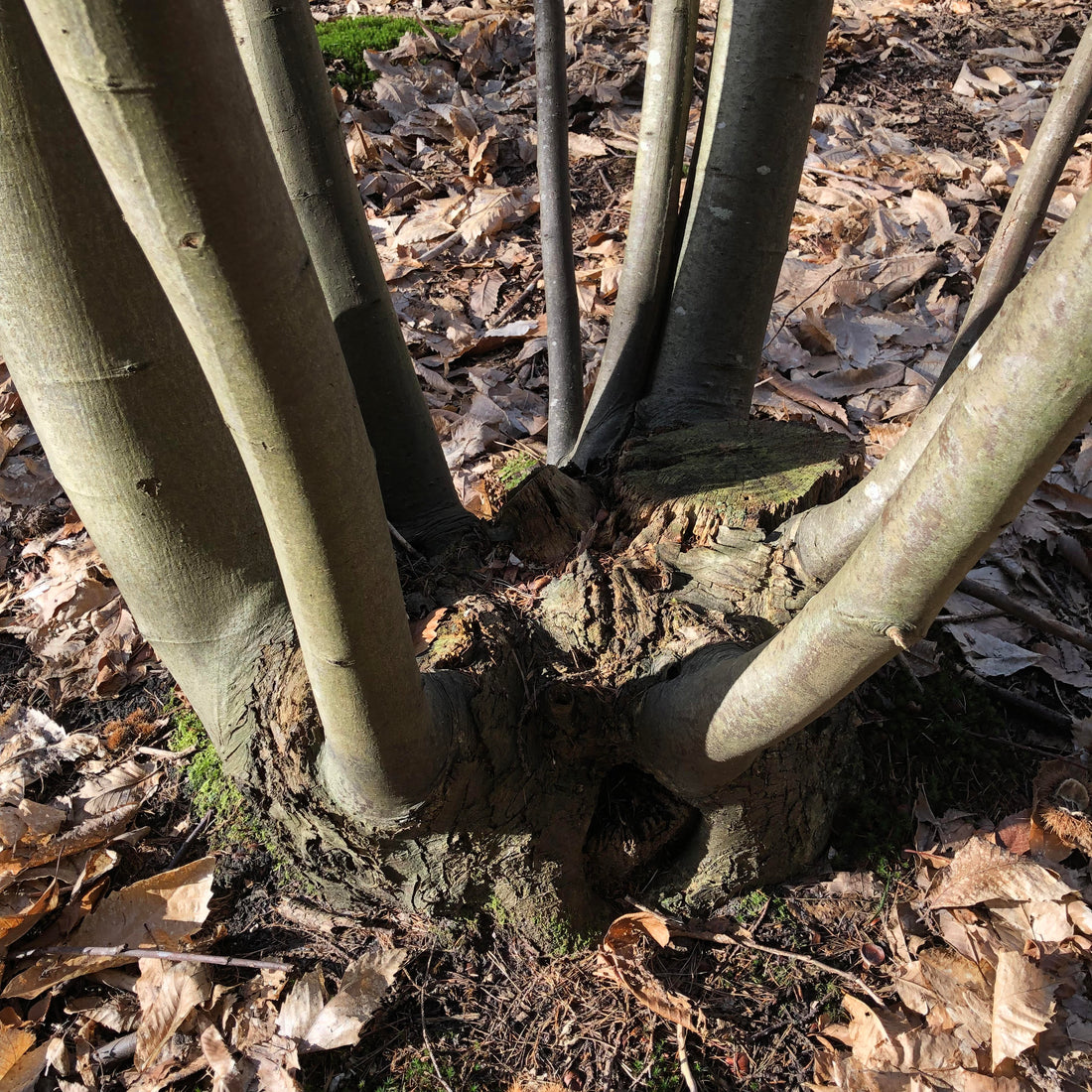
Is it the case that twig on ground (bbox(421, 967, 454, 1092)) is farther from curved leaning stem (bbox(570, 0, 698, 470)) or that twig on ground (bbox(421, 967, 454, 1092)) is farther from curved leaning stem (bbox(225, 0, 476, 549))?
curved leaning stem (bbox(570, 0, 698, 470))

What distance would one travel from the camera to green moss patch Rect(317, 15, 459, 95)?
5.05 m

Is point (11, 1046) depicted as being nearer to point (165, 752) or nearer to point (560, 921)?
point (165, 752)

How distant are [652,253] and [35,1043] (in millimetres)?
2270

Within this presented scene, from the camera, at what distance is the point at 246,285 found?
2.55 ft

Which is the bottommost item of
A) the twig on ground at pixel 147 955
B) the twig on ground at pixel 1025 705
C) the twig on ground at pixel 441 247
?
the twig on ground at pixel 1025 705

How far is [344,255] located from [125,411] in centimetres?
→ 71

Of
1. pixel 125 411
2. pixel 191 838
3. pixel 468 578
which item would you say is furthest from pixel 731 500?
pixel 191 838

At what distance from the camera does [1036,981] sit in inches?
68.1

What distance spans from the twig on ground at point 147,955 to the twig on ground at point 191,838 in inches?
7.5

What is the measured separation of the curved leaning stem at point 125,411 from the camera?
1.11 m

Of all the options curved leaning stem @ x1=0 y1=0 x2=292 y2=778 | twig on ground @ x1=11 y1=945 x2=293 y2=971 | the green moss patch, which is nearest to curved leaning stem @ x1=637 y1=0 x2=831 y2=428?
curved leaning stem @ x1=0 y1=0 x2=292 y2=778

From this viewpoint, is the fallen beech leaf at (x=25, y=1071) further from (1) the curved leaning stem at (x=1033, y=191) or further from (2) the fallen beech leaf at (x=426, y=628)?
(1) the curved leaning stem at (x=1033, y=191)

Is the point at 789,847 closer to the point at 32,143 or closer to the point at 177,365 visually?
the point at 177,365

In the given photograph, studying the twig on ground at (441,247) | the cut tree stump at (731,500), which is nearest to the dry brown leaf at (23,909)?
the cut tree stump at (731,500)
